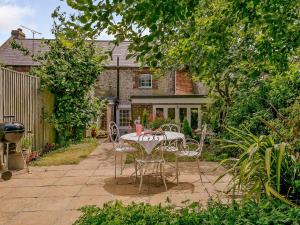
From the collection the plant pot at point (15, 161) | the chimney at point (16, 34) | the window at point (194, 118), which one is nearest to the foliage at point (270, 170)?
the plant pot at point (15, 161)

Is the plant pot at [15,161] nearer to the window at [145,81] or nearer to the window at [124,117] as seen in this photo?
the window at [124,117]

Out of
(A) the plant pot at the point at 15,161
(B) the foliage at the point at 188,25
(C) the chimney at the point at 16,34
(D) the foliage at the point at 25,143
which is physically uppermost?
(C) the chimney at the point at 16,34

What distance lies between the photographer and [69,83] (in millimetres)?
10352

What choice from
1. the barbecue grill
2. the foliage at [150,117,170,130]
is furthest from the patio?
the foliage at [150,117,170,130]

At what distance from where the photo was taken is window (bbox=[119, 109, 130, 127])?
19.3 meters

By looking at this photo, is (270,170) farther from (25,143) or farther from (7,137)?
(25,143)

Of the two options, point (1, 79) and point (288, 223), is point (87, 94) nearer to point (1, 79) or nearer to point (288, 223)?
point (1, 79)

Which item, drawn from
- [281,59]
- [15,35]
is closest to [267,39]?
[281,59]

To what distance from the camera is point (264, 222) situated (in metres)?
2.21

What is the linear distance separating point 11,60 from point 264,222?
19853 millimetres

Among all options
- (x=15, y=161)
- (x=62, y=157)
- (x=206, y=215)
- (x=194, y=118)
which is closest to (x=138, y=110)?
(x=194, y=118)

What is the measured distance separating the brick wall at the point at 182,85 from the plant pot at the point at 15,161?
13.7 metres

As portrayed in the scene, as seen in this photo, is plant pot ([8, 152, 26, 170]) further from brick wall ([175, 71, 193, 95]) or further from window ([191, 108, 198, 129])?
brick wall ([175, 71, 193, 95])

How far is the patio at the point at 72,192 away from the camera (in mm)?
4055
